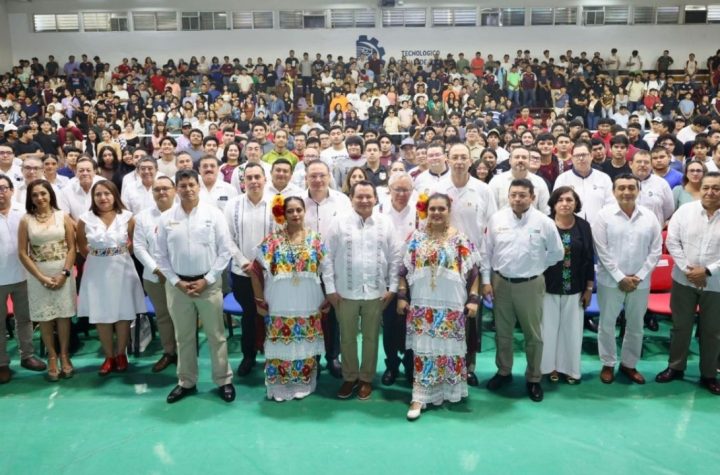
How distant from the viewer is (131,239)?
189 inches

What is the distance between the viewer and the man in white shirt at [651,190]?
5422 millimetres

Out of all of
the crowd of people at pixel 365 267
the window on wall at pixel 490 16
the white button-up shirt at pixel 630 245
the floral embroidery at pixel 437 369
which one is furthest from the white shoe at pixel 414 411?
the window on wall at pixel 490 16

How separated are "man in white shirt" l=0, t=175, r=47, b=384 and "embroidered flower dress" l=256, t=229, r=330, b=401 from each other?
2029 millimetres

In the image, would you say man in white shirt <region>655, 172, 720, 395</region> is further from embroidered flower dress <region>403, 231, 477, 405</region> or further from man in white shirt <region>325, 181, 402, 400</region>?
man in white shirt <region>325, 181, 402, 400</region>

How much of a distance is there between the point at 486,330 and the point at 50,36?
20584 mm

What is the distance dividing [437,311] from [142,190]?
3150 millimetres

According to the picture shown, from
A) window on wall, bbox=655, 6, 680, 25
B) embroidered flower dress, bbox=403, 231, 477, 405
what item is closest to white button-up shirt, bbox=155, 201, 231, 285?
embroidered flower dress, bbox=403, 231, 477, 405

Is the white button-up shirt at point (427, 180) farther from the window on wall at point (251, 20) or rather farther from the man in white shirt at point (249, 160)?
the window on wall at point (251, 20)

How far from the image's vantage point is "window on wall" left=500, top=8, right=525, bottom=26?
800 inches

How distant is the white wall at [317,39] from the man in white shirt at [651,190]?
16034mm

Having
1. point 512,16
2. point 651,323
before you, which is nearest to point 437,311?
point 651,323

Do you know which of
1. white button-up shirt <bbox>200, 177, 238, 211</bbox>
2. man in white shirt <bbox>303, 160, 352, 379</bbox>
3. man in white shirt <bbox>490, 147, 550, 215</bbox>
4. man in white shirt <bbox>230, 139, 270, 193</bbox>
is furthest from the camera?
man in white shirt <bbox>230, 139, 270, 193</bbox>

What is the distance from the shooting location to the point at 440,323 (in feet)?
13.1

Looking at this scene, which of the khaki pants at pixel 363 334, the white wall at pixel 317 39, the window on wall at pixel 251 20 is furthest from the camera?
the window on wall at pixel 251 20
